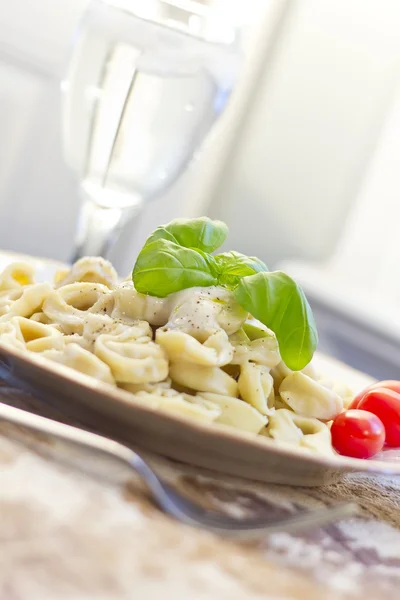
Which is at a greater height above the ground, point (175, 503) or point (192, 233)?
point (192, 233)

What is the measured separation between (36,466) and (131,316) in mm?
211

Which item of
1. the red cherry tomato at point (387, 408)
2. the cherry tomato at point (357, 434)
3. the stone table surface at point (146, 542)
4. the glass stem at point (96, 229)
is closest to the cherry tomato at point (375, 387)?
the red cherry tomato at point (387, 408)

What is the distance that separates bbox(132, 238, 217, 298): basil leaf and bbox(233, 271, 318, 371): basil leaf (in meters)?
0.04

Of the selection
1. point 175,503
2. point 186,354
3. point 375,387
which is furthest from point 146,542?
point 375,387

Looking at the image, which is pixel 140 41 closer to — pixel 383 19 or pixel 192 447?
pixel 192 447

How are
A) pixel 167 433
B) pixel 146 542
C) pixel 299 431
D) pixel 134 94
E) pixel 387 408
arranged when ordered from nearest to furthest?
1. pixel 146 542
2. pixel 167 433
3. pixel 299 431
4. pixel 387 408
5. pixel 134 94

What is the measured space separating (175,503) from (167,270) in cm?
22

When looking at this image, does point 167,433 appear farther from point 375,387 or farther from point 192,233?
point 375,387

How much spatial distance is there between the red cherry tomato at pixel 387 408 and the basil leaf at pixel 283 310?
0.15 m

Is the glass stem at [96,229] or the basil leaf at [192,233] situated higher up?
the basil leaf at [192,233]

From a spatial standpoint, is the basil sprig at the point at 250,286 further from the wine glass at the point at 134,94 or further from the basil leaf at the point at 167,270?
the wine glass at the point at 134,94

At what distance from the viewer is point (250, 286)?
64cm

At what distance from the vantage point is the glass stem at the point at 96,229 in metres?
1.21

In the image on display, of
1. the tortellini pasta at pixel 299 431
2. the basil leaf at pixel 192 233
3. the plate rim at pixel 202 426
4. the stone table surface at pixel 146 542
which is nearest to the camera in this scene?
the stone table surface at pixel 146 542
